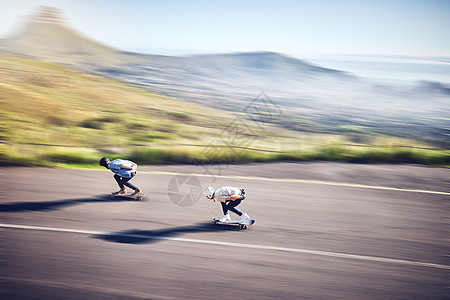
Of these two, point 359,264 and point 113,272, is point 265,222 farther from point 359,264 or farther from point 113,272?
point 113,272

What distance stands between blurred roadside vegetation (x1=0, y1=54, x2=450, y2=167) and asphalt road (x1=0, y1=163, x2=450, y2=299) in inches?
92.5

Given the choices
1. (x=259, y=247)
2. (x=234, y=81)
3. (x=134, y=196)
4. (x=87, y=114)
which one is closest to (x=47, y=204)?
(x=134, y=196)

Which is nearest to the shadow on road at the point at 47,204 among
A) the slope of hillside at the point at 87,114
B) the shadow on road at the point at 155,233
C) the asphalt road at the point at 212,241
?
the asphalt road at the point at 212,241

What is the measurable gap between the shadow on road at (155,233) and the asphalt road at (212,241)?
0.03 meters

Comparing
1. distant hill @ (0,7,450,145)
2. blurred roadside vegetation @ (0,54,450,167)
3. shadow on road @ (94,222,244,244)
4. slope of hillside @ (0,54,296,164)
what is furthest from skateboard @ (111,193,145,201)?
distant hill @ (0,7,450,145)

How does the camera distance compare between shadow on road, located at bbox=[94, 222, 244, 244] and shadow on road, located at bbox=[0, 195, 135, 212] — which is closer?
shadow on road, located at bbox=[94, 222, 244, 244]

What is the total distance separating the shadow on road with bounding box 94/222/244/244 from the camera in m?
5.69

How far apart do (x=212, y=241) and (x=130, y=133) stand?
1352 centimetres

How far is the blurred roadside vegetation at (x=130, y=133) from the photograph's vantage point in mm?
11602

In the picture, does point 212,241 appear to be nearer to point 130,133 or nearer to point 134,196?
point 134,196

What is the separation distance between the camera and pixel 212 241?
5734 mm

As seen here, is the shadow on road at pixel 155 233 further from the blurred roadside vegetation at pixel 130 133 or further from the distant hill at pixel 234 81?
the distant hill at pixel 234 81

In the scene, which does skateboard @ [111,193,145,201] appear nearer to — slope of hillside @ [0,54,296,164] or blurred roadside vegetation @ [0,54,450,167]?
blurred roadside vegetation @ [0,54,450,167]

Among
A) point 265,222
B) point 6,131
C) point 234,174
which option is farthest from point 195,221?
point 6,131
